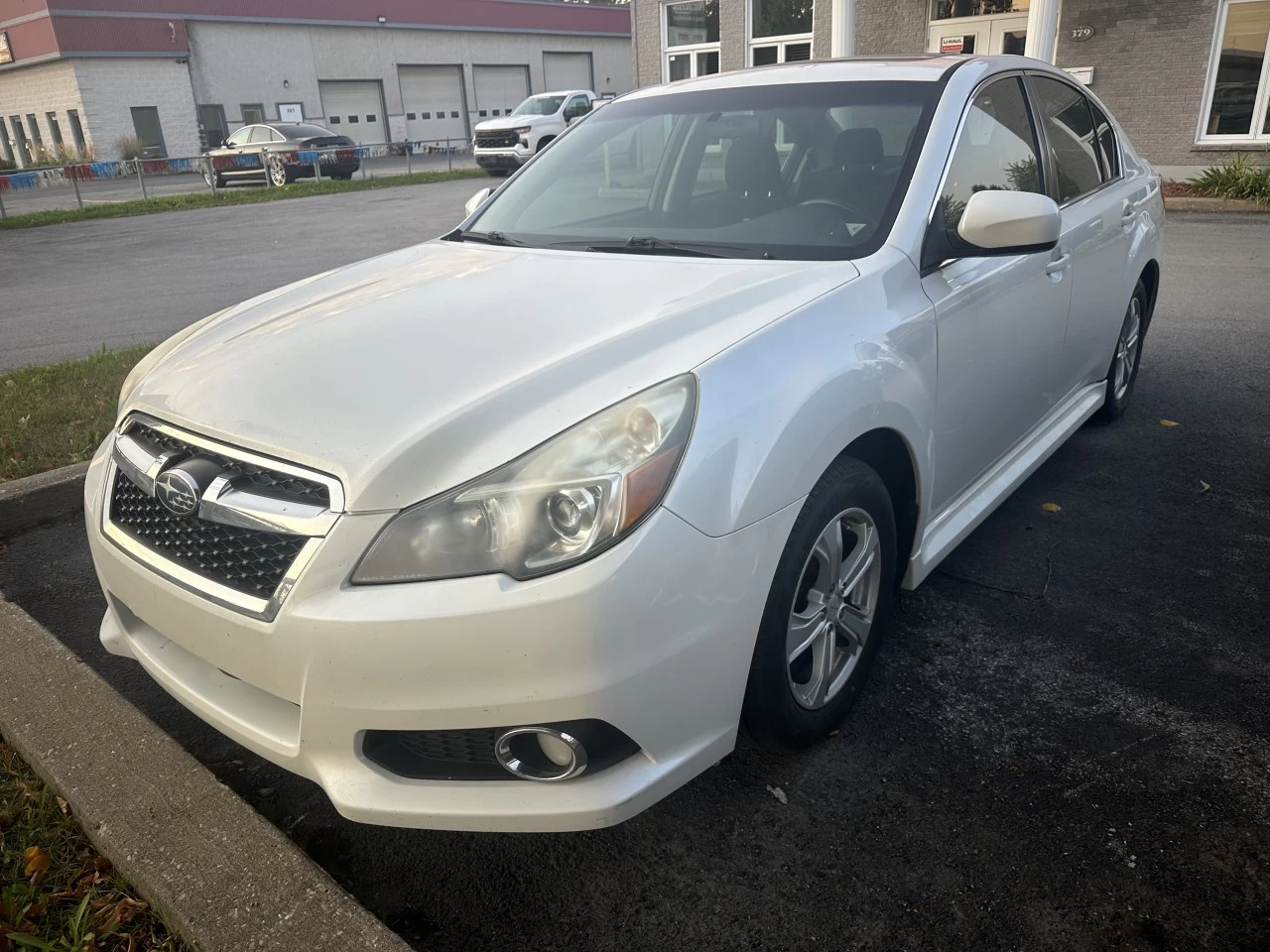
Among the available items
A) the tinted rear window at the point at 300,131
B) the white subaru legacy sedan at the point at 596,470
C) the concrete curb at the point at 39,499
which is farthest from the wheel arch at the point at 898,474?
the tinted rear window at the point at 300,131

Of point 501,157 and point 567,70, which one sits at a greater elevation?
point 567,70

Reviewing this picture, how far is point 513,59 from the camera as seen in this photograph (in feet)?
150

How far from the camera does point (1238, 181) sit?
12961mm

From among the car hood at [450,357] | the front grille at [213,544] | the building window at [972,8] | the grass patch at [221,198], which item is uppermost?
the building window at [972,8]

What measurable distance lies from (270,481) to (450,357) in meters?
0.50

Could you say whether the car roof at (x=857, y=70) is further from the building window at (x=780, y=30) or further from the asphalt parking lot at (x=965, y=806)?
the building window at (x=780, y=30)

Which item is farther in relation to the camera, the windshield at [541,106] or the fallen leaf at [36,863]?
the windshield at [541,106]

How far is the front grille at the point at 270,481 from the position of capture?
1907 millimetres

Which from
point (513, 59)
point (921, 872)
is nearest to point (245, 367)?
point (921, 872)

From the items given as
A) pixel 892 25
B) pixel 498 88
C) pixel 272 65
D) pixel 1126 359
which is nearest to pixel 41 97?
pixel 272 65

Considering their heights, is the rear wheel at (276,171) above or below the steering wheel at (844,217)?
below

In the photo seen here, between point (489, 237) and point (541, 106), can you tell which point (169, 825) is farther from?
point (541, 106)

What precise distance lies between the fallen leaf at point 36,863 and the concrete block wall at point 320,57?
1641 inches

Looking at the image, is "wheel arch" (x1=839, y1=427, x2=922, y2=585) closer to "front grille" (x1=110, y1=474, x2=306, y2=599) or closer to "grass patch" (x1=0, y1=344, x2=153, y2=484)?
"front grille" (x1=110, y1=474, x2=306, y2=599)
